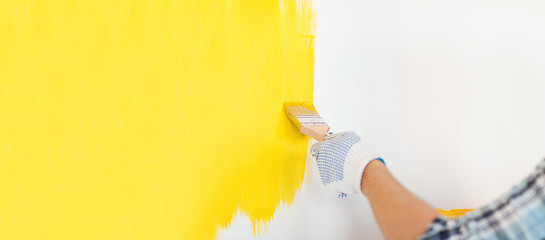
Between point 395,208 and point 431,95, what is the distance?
2.02 ft

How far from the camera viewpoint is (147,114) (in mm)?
949

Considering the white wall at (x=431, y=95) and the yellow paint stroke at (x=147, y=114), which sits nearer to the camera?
the yellow paint stroke at (x=147, y=114)

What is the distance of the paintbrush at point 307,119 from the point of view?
102 cm

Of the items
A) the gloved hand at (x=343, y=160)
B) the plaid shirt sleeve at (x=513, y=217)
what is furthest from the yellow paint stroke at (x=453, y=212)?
the plaid shirt sleeve at (x=513, y=217)

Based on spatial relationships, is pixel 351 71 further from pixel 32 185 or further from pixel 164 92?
pixel 32 185

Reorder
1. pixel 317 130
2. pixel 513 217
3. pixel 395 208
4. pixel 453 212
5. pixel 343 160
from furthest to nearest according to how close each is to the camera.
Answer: pixel 453 212 < pixel 317 130 < pixel 343 160 < pixel 395 208 < pixel 513 217

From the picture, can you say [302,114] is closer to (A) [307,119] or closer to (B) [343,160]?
(A) [307,119]

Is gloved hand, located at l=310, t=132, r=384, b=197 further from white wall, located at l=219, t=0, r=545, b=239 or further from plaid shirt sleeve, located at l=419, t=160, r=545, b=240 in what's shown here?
plaid shirt sleeve, located at l=419, t=160, r=545, b=240

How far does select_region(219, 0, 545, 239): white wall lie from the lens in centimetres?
114

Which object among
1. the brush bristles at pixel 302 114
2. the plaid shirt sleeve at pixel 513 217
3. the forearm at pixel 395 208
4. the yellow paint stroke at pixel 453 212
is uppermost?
the brush bristles at pixel 302 114

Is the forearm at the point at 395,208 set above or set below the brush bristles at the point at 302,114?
below

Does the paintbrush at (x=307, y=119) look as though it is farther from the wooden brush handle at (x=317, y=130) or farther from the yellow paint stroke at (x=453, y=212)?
the yellow paint stroke at (x=453, y=212)

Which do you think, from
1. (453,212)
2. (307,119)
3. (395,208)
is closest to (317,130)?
(307,119)

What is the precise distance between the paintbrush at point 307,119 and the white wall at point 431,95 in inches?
2.7
